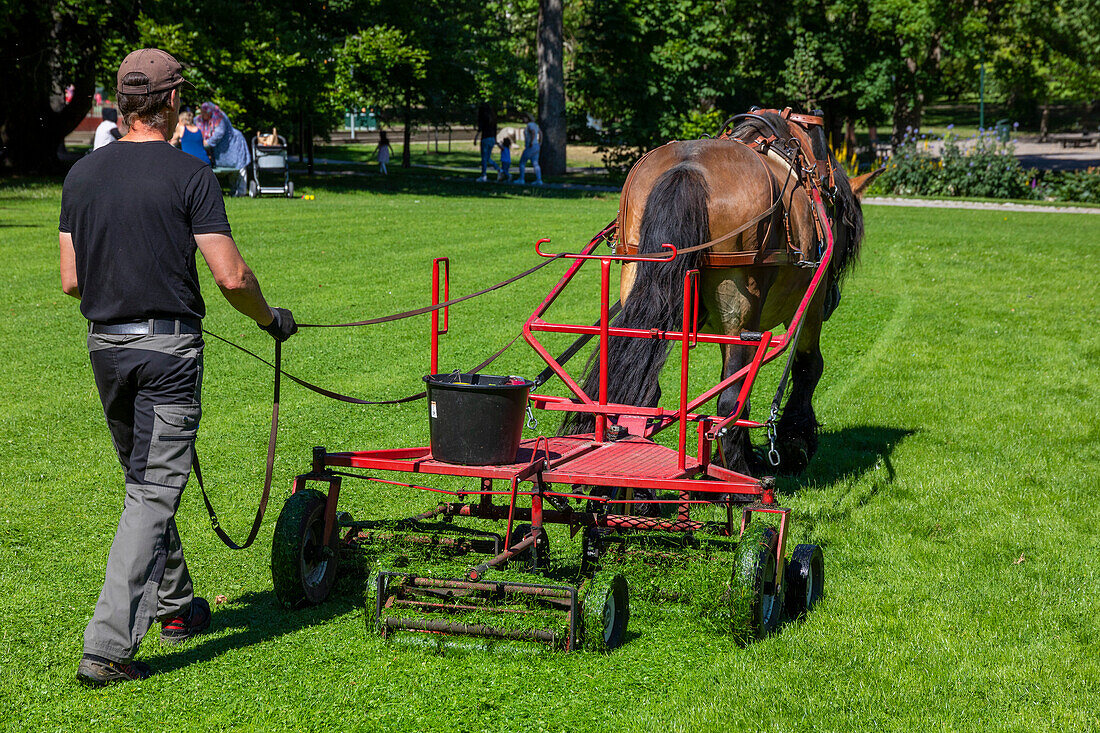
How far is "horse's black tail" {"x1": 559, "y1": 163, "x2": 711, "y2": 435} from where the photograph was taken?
18.7ft

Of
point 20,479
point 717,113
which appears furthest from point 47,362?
point 717,113

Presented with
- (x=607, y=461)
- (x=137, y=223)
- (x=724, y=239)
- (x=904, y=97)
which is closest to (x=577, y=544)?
(x=607, y=461)

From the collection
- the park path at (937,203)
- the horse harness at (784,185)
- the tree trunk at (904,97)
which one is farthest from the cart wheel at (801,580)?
the tree trunk at (904,97)

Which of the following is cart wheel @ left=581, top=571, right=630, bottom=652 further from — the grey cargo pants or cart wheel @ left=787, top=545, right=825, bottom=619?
the grey cargo pants

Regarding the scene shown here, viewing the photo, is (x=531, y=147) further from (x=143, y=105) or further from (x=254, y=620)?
(x=143, y=105)

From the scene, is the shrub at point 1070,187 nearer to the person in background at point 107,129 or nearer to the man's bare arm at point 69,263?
the person in background at point 107,129

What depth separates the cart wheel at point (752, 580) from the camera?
4375 mm

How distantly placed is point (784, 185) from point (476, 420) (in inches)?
109

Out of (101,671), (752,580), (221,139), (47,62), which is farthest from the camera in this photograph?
(47,62)

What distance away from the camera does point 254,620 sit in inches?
186

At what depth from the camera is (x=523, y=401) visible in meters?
4.69

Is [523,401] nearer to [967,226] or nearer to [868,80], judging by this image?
[967,226]

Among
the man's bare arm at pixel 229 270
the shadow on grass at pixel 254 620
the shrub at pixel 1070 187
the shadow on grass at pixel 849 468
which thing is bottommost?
the shadow on grass at pixel 849 468

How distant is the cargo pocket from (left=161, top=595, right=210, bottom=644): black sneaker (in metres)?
0.73
